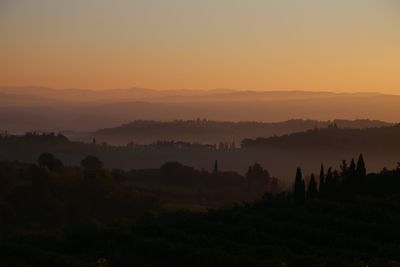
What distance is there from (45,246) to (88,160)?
84.2 m

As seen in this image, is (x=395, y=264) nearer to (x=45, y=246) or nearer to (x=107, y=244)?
(x=107, y=244)

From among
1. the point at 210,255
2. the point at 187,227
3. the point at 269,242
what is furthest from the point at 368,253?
the point at 187,227

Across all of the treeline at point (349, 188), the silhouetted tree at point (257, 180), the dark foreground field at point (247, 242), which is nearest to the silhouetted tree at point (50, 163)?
the silhouetted tree at point (257, 180)

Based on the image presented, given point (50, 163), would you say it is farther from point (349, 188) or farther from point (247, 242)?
point (247, 242)

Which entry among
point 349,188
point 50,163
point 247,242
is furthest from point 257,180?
point 247,242

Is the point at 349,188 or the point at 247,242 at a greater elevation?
the point at 349,188

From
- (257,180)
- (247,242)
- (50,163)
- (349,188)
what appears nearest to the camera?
(247,242)

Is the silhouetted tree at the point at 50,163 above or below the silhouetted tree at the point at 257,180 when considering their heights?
above

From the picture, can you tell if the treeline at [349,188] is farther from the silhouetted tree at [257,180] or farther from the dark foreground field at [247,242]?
the silhouetted tree at [257,180]

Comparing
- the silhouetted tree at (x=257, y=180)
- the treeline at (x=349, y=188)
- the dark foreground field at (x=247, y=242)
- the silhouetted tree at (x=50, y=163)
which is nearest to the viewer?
the dark foreground field at (x=247, y=242)

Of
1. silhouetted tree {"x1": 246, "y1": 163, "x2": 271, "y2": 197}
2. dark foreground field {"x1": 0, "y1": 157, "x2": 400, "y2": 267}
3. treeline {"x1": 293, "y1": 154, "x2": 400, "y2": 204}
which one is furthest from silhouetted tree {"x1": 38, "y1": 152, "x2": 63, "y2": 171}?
dark foreground field {"x1": 0, "y1": 157, "x2": 400, "y2": 267}

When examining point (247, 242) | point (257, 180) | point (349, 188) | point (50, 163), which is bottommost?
point (257, 180)

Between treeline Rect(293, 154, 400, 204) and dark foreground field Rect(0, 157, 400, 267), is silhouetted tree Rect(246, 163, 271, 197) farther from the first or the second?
dark foreground field Rect(0, 157, 400, 267)

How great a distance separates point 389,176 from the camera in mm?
58906
